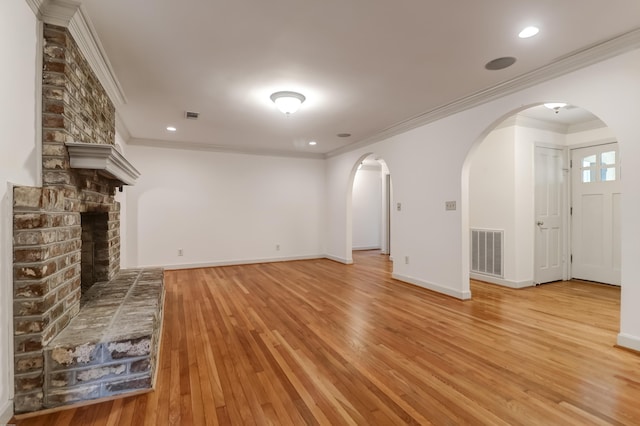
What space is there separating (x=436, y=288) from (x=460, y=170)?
1698 mm

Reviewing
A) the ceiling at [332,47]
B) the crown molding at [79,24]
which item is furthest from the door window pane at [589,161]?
the crown molding at [79,24]

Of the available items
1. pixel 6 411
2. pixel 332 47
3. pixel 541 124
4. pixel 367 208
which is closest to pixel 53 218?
pixel 6 411

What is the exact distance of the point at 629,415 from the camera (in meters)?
1.69

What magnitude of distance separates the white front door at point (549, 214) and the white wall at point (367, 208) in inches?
185

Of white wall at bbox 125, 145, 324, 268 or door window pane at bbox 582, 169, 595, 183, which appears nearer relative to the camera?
door window pane at bbox 582, 169, 595, 183

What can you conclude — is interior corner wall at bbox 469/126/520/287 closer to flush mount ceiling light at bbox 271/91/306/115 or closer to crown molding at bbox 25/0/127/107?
flush mount ceiling light at bbox 271/91/306/115

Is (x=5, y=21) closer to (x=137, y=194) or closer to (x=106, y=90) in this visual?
(x=106, y=90)

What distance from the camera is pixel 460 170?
392cm

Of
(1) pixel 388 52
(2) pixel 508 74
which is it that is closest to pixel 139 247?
(1) pixel 388 52

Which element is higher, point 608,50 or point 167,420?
point 608,50

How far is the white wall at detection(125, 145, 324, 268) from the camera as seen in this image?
5.80 m

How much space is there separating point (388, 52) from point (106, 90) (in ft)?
9.72

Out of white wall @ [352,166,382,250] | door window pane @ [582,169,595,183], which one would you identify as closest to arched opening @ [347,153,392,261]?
white wall @ [352,166,382,250]

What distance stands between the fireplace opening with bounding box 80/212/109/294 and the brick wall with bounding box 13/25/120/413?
0.67 meters
